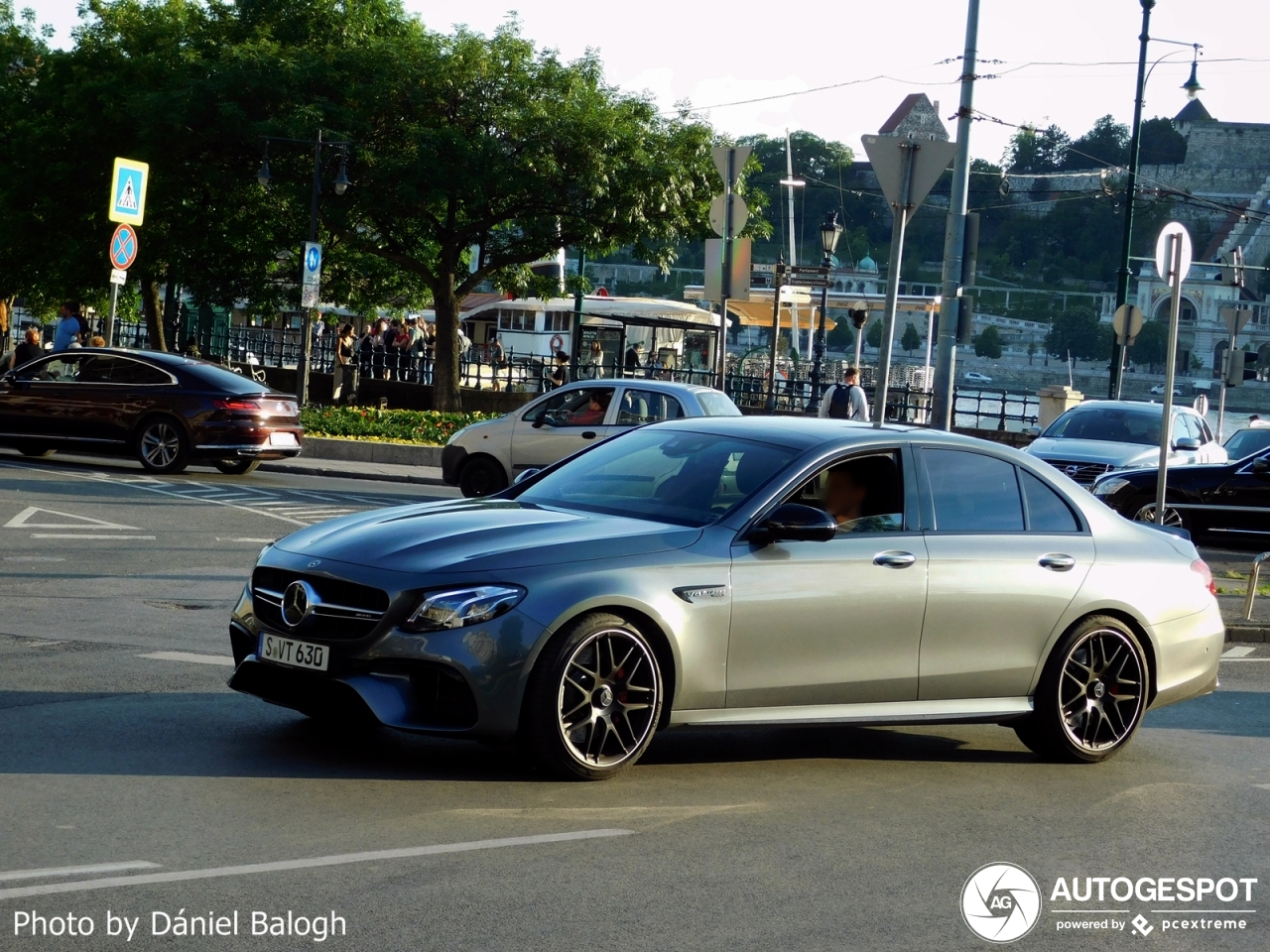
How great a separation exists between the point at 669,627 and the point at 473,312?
62.9 metres

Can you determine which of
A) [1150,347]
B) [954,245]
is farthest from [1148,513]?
[1150,347]

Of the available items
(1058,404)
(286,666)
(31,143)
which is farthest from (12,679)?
(31,143)

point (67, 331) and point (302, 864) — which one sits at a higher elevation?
point (67, 331)

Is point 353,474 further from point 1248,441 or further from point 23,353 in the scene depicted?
point 1248,441

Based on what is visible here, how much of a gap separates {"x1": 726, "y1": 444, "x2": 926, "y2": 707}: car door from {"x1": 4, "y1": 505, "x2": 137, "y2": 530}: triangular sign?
9.61 metres

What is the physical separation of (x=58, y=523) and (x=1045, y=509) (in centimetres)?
1011

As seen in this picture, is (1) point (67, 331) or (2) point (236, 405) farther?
(1) point (67, 331)

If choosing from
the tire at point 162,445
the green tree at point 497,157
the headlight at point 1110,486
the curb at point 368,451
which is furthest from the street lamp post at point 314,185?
the headlight at point 1110,486

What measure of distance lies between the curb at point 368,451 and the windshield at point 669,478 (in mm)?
19229

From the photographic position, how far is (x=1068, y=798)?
736 cm

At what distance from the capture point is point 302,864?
5395 millimetres

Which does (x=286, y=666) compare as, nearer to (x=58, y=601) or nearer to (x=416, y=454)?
(x=58, y=601)

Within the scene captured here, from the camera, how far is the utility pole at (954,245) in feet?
70.8

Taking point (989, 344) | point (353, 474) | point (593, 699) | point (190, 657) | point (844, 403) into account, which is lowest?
point (190, 657)
